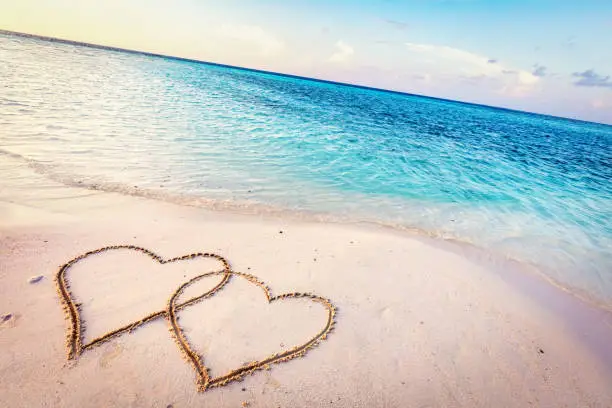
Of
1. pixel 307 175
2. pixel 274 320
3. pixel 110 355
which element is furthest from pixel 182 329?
pixel 307 175

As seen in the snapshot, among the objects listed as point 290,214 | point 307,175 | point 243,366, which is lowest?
point 243,366

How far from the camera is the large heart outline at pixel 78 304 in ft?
11.9

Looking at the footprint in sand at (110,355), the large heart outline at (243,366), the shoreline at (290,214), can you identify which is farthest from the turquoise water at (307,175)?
the footprint in sand at (110,355)

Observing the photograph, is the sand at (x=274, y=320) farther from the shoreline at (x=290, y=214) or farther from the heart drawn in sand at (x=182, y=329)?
the shoreline at (x=290, y=214)

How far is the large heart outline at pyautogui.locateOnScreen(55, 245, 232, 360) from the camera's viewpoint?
11.9 feet

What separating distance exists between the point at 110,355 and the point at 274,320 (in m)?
2.04

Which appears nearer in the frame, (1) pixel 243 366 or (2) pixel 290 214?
(1) pixel 243 366

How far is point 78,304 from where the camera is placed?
4156 millimetres

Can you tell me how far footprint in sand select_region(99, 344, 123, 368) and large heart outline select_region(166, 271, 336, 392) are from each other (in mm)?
621

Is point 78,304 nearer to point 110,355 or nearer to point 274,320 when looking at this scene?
point 110,355

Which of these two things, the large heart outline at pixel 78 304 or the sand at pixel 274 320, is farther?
the large heart outline at pixel 78 304

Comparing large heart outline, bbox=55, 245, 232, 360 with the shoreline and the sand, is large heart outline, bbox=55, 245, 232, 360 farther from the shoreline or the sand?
the shoreline

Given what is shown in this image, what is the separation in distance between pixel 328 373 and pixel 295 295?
4.66 ft

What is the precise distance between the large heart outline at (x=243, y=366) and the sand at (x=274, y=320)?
66 millimetres
